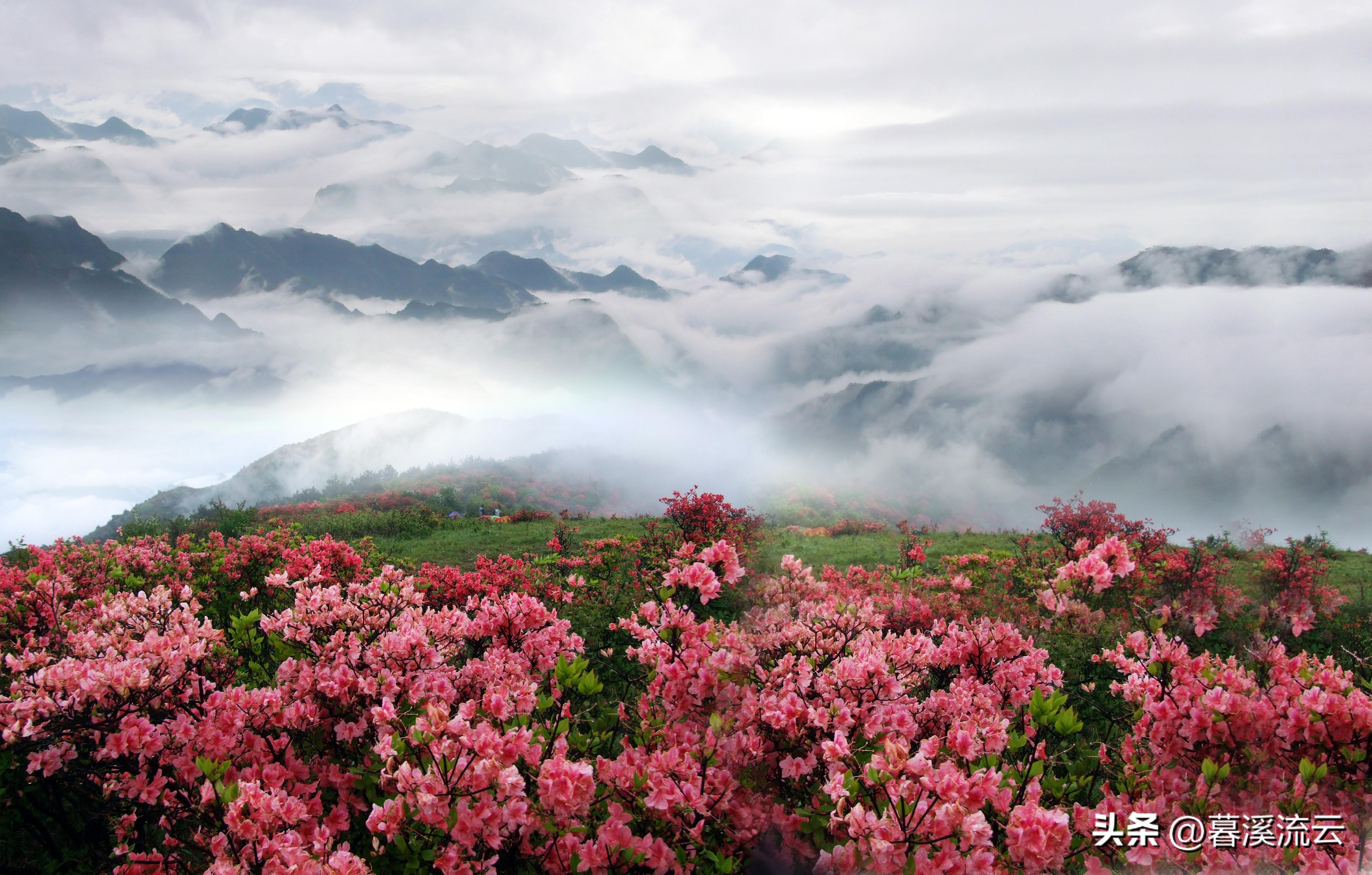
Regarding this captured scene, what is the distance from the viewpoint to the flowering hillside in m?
A: 2.68

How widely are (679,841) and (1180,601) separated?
9841mm

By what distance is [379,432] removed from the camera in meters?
34.1

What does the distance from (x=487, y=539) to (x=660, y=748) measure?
1295 centimetres

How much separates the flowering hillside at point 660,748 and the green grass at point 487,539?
316 inches

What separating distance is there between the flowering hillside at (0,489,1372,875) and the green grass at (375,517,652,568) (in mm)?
8036

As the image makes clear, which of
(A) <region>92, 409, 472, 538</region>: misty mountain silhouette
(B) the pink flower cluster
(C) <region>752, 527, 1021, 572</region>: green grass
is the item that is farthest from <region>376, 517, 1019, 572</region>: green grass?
(A) <region>92, 409, 472, 538</region>: misty mountain silhouette

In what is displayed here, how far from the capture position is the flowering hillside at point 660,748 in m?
2.68

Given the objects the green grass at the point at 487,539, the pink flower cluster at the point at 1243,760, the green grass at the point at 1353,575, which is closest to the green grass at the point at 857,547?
the green grass at the point at 487,539

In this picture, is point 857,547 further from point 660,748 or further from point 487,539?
point 660,748

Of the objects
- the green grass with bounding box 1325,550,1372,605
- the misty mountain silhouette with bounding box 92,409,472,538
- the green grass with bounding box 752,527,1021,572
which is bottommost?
the green grass with bounding box 1325,550,1372,605

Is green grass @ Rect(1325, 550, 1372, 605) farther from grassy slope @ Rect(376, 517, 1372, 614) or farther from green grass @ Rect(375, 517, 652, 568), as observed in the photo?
green grass @ Rect(375, 517, 652, 568)

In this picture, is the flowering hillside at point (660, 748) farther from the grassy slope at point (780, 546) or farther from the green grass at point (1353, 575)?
the green grass at point (1353, 575)

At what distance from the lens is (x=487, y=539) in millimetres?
15516

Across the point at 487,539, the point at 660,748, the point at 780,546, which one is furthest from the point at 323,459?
the point at 660,748
